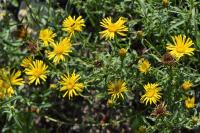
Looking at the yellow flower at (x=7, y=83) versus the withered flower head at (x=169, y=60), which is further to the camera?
the yellow flower at (x=7, y=83)

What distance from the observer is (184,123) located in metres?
3.15

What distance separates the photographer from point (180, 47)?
3.02 metres

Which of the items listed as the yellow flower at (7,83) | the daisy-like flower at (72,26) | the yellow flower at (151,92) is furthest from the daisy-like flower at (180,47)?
the yellow flower at (7,83)

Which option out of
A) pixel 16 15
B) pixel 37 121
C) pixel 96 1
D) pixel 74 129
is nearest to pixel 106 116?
pixel 74 129

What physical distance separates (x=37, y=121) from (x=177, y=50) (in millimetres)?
1741

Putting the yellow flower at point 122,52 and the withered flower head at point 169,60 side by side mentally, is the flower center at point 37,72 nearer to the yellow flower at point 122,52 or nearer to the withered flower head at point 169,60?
the yellow flower at point 122,52

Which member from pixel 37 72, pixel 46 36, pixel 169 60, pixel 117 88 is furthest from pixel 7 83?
pixel 169 60

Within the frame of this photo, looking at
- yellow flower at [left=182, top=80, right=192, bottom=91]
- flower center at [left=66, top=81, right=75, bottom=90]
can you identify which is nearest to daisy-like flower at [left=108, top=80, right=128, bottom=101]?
flower center at [left=66, top=81, right=75, bottom=90]

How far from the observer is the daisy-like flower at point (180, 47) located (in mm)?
2996

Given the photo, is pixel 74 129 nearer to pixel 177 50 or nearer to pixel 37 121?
pixel 37 121

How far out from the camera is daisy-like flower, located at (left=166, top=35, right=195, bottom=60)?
2996 millimetres

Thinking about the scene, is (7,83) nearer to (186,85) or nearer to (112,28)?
(112,28)

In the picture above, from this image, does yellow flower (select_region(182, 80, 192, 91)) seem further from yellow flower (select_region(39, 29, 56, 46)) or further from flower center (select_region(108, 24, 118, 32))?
yellow flower (select_region(39, 29, 56, 46))

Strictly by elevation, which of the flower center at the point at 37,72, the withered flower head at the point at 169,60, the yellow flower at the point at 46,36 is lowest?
the flower center at the point at 37,72
